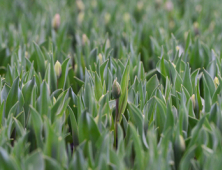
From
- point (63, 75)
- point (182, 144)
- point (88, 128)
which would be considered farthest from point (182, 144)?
point (63, 75)

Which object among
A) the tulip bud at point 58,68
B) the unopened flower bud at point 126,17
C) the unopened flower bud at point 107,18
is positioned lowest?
the unopened flower bud at point 126,17

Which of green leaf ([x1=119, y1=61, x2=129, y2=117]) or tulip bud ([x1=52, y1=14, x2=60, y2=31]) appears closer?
green leaf ([x1=119, y1=61, x2=129, y2=117])

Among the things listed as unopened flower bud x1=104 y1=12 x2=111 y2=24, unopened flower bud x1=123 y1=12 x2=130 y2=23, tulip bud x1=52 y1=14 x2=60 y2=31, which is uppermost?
tulip bud x1=52 y1=14 x2=60 y2=31

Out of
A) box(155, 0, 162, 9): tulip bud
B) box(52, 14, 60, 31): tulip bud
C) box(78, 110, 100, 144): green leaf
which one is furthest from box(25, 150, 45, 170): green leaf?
box(155, 0, 162, 9): tulip bud

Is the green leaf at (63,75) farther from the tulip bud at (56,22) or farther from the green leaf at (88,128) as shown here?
the tulip bud at (56,22)

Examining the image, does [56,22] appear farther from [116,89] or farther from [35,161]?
[35,161]

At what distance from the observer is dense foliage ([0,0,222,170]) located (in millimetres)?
1092

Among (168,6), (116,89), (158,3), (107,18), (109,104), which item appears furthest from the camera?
(158,3)

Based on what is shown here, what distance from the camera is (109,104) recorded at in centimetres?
151

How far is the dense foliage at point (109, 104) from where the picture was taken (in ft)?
3.58

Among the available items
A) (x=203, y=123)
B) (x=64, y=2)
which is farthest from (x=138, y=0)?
(x=203, y=123)

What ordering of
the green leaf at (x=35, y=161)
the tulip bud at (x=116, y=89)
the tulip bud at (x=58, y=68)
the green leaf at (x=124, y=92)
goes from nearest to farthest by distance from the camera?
the green leaf at (x=35, y=161) < the tulip bud at (x=116, y=89) < the green leaf at (x=124, y=92) < the tulip bud at (x=58, y=68)

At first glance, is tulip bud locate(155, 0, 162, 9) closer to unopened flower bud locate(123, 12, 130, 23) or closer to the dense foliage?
unopened flower bud locate(123, 12, 130, 23)

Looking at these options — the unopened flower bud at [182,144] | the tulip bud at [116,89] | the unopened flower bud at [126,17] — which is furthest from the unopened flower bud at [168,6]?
the unopened flower bud at [182,144]
